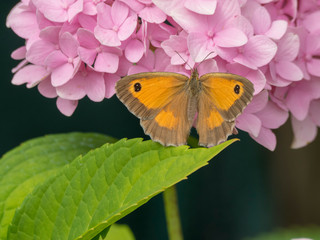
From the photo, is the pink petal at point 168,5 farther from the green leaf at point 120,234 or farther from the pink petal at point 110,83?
the green leaf at point 120,234

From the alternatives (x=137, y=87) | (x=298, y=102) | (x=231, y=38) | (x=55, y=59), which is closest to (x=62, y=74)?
(x=55, y=59)

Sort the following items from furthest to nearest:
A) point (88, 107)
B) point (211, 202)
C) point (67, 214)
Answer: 1. point (211, 202)
2. point (88, 107)
3. point (67, 214)

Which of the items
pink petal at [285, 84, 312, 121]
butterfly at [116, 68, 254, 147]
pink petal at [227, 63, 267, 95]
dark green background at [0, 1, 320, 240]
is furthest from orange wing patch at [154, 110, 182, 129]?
dark green background at [0, 1, 320, 240]

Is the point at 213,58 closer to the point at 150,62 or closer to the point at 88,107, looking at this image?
the point at 150,62

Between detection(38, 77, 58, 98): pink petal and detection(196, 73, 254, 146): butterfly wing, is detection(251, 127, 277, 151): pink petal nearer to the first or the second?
detection(196, 73, 254, 146): butterfly wing

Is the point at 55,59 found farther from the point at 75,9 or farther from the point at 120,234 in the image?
the point at 120,234

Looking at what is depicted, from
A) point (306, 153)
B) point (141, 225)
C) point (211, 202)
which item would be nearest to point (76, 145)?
point (141, 225)
